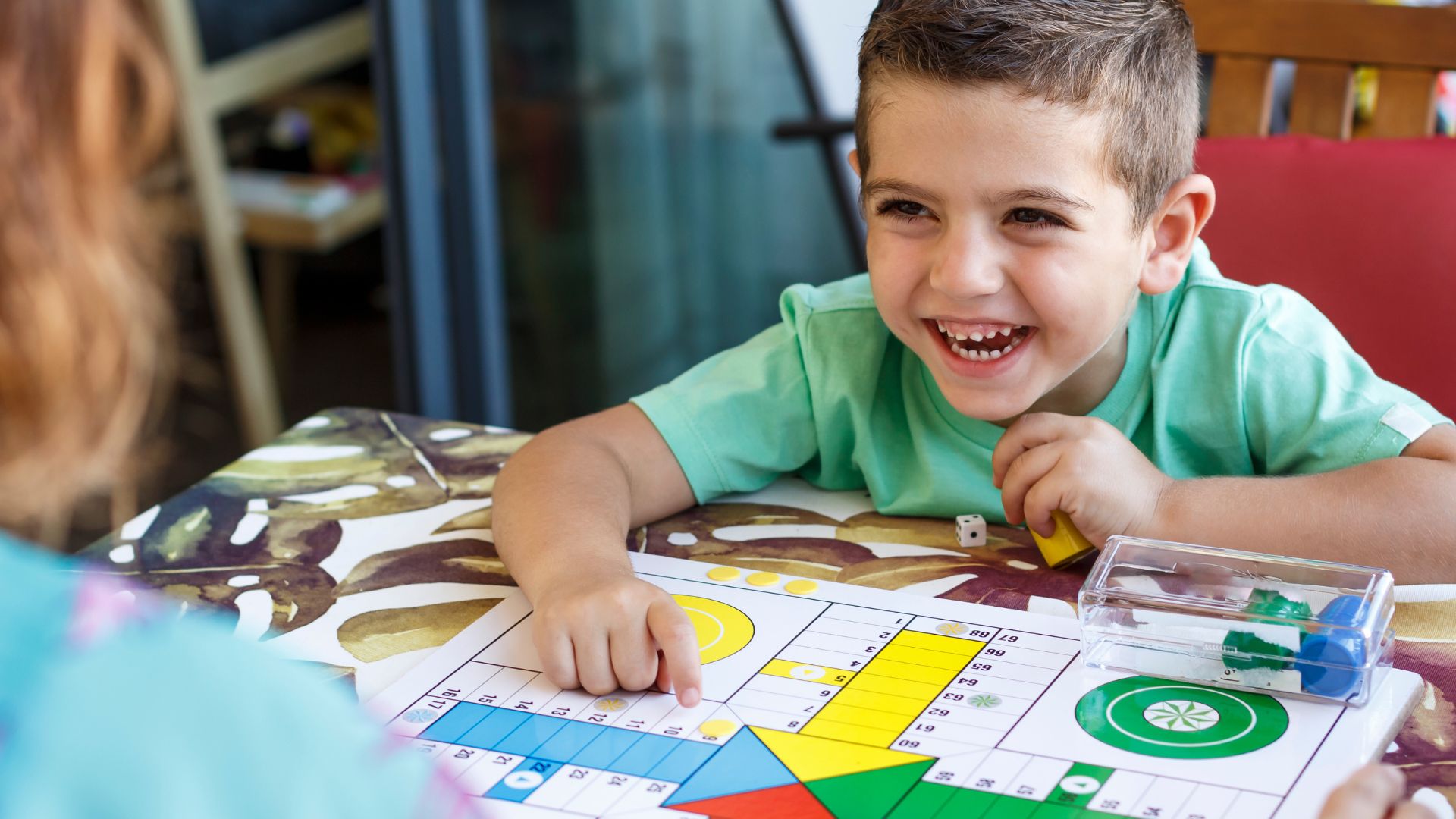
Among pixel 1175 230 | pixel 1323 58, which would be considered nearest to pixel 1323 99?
pixel 1323 58

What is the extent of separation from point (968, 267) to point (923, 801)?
32 centimetres

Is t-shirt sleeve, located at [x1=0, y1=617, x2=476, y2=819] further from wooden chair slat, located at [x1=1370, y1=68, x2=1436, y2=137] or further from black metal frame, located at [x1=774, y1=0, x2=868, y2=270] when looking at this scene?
black metal frame, located at [x1=774, y1=0, x2=868, y2=270]

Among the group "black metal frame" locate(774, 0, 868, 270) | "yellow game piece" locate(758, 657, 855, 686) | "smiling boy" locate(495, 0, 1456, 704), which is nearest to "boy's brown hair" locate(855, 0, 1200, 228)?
"smiling boy" locate(495, 0, 1456, 704)

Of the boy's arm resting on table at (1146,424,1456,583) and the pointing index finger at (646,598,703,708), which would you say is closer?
the pointing index finger at (646,598,703,708)

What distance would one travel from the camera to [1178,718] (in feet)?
1.93

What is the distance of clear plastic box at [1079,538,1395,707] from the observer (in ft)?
1.96

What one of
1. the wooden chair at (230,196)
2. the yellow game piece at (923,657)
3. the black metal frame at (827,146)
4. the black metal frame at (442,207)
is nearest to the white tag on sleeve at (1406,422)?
the yellow game piece at (923,657)

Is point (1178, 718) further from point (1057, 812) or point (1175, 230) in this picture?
point (1175, 230)

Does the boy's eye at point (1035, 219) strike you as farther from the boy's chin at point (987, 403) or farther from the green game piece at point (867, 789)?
the green game piece at point (867, 789)

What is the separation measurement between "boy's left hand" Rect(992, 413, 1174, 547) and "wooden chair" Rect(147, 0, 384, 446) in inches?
65.4

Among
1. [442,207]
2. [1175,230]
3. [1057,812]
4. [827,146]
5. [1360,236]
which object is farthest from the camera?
[442,207]

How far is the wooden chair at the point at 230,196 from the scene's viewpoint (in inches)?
81.9

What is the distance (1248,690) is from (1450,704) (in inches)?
3.4

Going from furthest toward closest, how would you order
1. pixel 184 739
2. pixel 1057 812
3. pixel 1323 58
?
pixel 1323 58, pixel 1057 812, pixel 184 739
